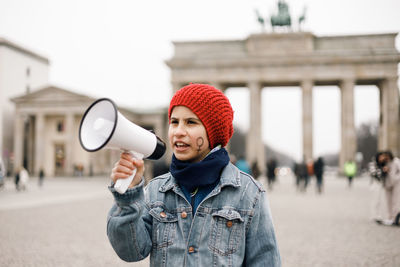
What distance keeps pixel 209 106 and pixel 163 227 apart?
2.26ft

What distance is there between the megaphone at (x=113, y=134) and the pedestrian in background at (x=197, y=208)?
10 cm

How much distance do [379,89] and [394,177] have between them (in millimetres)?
40363

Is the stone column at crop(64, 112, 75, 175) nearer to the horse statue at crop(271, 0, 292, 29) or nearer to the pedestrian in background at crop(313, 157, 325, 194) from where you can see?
the horse statue at crop(271, 0, 292, 29)

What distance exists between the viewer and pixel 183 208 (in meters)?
2.39

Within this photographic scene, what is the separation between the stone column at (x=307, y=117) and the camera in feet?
158

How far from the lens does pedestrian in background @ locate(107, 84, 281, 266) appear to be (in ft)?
7.57

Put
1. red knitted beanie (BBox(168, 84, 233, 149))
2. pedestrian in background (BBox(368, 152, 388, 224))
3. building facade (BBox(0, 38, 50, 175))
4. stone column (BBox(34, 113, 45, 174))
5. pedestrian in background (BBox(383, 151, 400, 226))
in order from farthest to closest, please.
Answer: building facade (BBox(0, 38, 50, 175))
stone column (BBox(34, 113, 45, 174))
pedestrian in background (BBox(368, 152, 388, 224))
pedestrian in background (BBox(383, 151, 400, 226))
red knitted beanie (BBox(168, 84, 233, 149))

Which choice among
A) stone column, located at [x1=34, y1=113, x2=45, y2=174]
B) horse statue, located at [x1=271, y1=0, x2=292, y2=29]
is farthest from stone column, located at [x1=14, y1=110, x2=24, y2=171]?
horse statue, located at [x1=271, y1=0, x2=292, y2=29]

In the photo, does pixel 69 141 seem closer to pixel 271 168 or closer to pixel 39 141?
pixel 39 141

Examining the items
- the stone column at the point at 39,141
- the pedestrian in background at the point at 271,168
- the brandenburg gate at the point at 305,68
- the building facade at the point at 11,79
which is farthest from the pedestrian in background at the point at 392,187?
the building facade at the point at 11,79

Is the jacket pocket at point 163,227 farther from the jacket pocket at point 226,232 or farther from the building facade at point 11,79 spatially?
the building facade at point 11,79

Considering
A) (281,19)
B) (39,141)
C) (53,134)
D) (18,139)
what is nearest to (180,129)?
(281,19)

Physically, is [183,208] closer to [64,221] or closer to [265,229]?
[265,229]

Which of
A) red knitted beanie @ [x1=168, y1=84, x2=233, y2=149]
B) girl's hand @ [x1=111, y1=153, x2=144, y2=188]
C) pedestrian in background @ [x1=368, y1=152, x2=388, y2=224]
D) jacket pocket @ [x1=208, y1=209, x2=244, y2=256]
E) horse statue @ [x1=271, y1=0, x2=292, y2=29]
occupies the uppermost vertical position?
horse statue @ [x1=271, y1=0, x2=292, y2=29]
